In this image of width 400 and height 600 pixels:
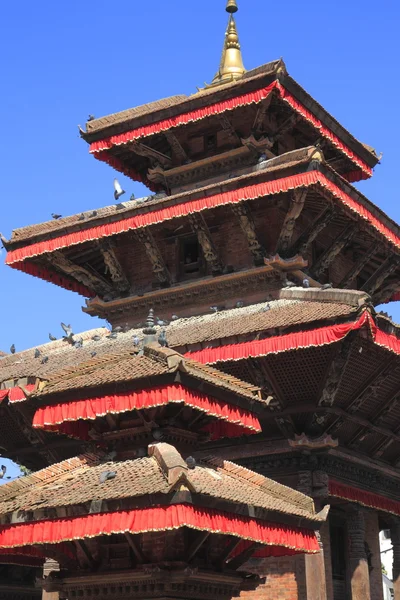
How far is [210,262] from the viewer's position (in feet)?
67.9

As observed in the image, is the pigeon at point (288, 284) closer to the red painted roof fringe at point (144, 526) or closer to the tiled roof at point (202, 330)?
the tiled roof at point (202, 330)

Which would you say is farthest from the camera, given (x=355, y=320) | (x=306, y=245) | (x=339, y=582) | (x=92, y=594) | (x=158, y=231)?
(x=158, y=231)

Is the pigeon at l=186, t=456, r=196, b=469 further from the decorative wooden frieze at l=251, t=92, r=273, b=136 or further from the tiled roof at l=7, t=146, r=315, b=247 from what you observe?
the decorative wooden frieze at l=251, t=92, r=273, b=136

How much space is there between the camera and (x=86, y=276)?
2291 centimetres

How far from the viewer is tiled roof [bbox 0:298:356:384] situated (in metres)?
16.3

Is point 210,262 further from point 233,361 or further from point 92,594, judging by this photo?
point 92,594

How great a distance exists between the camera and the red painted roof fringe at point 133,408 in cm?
1098

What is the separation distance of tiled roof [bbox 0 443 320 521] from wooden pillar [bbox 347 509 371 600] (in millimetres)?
6651

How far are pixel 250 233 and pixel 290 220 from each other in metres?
1.12

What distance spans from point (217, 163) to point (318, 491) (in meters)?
9.88

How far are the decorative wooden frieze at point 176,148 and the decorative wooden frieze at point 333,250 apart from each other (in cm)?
533

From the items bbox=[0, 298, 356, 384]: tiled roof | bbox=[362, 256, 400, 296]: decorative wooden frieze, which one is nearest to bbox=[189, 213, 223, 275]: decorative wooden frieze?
bbox=[0, 298, 356, 384]: tiled roof

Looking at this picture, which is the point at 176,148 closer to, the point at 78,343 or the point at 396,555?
the point at 78,343

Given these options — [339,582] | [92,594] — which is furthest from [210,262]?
[92,594]
